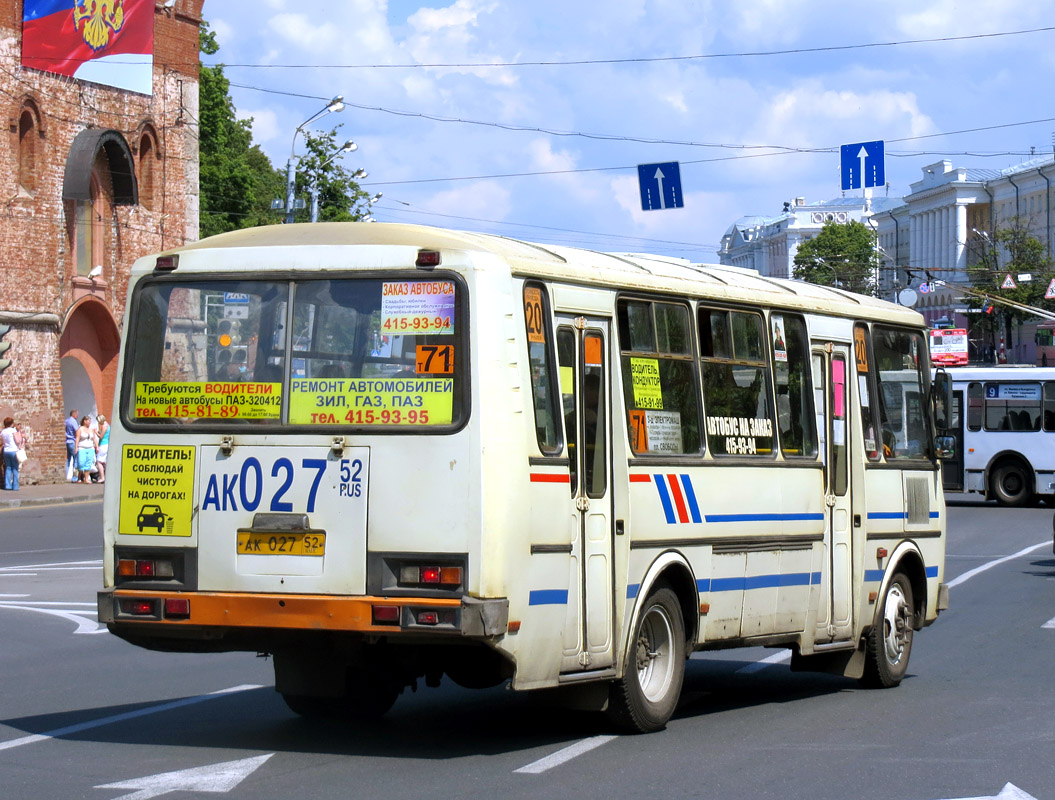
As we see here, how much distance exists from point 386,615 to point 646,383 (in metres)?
2.41

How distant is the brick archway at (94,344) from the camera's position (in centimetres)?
4216

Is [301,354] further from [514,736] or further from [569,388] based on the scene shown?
[514,736]

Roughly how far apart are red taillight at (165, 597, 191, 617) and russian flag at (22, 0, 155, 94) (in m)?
33.5

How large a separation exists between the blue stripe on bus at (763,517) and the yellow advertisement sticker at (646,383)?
2.63ft

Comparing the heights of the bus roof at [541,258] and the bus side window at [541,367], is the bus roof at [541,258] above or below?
above

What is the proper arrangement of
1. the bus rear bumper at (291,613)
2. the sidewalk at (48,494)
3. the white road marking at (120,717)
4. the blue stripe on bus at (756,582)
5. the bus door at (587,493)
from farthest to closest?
1. the sidewalk at (48,494)
2. the blue stripe on bus at (756,582)
3. the white road marking at (120,717)
4. the bus door at (587,493)
5. the bus rear bumper at (291,613)

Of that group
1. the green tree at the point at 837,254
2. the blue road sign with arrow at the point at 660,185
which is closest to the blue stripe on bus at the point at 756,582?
the blue road sign with arrow at the point at 660,185

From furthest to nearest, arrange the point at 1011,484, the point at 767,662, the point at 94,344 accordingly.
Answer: the point at 94,344
the point at 1011,484
the point at 767,662

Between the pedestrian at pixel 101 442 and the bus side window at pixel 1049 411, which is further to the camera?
the pedestrian at pixel 101 442

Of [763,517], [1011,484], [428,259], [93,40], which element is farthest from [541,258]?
[93,40]

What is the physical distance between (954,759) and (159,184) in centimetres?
4007

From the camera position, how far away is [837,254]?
141 meters

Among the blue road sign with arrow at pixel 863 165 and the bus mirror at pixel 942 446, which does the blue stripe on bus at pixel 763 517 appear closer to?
the bus mirror at pixel 942 446

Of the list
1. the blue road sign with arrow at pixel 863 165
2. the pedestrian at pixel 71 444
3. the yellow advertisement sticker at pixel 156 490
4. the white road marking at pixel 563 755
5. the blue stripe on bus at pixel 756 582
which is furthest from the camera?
the pedestrian at pixel 71 444
